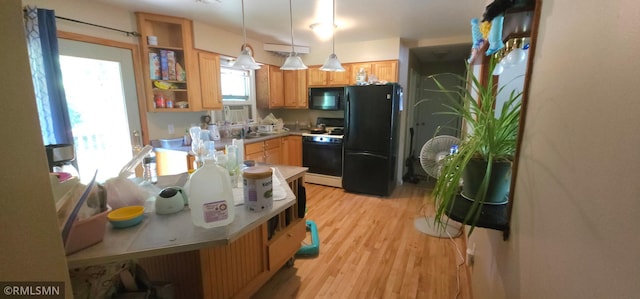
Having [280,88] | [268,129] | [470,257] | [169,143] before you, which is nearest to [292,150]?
[268,129]

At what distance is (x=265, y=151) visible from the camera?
11.9 ft

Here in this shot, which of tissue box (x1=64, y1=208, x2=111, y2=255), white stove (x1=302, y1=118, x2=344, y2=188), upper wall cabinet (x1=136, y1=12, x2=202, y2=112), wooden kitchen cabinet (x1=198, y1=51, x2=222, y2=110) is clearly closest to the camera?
tissue box (x1=64, y1=208, x2=111, y2=255)

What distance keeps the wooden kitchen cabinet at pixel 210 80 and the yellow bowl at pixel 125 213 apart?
234 centimetres

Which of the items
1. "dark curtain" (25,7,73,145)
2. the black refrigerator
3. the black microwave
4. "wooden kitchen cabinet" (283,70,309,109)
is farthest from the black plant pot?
"wooden kitchen cabinet" (283,70,309,109)

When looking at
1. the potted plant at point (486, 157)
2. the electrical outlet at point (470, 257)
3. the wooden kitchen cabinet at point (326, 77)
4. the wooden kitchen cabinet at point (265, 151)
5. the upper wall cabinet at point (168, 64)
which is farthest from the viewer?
the wooden kitchen cabinet at point (326, 77)

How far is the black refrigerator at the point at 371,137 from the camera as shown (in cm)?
338

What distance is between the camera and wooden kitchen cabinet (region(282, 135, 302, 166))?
4086 mm

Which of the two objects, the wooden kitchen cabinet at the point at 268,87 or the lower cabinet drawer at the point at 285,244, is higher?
the wooden kitchen cabinet at the point at 268,87

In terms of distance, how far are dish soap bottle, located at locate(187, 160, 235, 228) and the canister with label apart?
10 cm

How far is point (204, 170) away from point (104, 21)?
2517 millimetres

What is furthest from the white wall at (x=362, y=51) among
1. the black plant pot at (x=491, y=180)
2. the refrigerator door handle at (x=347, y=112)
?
the black plant pot at (x=491, y=180)

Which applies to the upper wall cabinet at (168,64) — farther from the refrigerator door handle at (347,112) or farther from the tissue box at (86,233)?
the tissue box at (86,233)

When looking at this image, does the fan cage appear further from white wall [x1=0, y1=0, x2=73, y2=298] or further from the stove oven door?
the stove oven door

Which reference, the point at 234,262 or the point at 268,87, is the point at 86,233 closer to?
the point at 234,262
